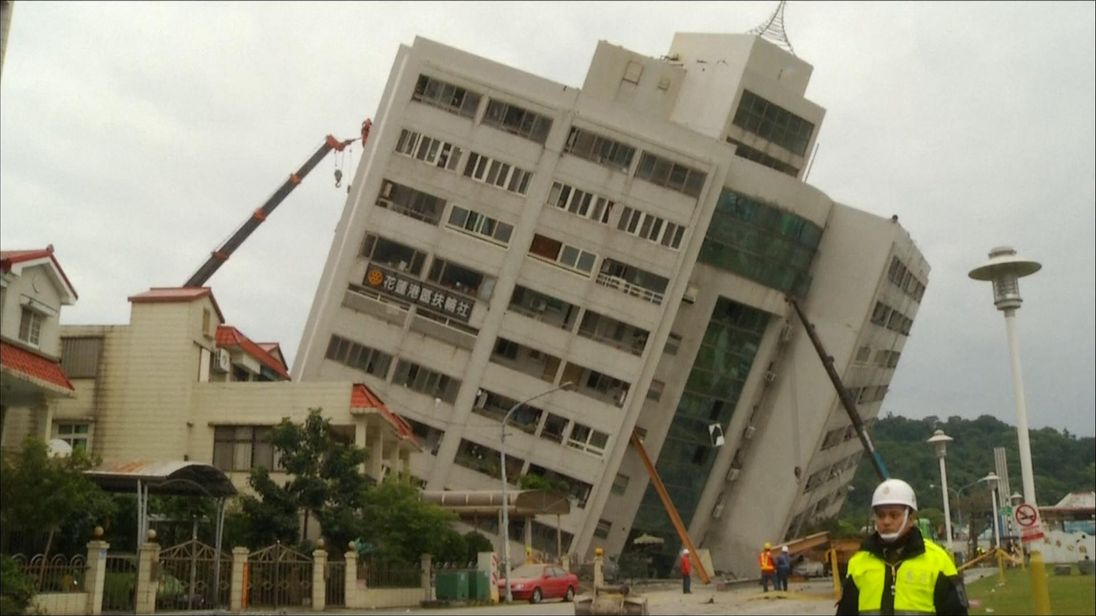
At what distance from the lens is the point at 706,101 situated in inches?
2382

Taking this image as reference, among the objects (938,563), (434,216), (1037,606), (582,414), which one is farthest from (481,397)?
(938,563)

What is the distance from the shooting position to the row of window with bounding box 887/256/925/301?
61.7m

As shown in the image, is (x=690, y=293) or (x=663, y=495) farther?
(x=663, y=495)

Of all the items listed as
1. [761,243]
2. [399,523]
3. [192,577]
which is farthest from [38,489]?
[761,243]

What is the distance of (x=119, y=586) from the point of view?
78.6ft

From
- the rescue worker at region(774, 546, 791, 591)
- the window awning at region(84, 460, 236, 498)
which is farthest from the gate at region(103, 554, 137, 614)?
the rescue worker at region(774, 546, 791, 591)

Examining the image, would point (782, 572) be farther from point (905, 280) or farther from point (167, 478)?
point (905, 280)

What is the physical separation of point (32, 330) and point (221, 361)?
12179 millimetres

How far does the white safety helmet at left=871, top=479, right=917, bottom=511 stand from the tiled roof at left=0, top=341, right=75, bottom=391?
26.7 metres

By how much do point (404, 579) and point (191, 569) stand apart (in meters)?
9.21

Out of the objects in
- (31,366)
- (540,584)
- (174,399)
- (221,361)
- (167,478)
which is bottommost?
(540,584)

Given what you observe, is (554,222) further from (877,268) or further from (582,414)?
(877,268)

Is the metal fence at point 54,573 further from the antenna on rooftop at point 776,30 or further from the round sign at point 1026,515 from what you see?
the antenna on rooftop at point 776,30

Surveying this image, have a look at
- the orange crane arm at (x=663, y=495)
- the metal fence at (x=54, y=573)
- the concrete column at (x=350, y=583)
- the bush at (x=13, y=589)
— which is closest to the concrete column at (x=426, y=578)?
the concrete column at (x=350, y=583)
